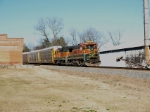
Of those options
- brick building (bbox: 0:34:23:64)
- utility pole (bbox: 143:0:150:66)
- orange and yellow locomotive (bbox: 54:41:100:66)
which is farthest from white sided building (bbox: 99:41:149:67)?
brick building (bbox: 0:34:23:64)

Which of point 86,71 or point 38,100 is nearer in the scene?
point 38,100

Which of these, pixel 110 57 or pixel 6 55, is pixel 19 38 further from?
pixel 110 57

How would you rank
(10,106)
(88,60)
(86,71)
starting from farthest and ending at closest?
(88,60)
(86,71)
(10,106)

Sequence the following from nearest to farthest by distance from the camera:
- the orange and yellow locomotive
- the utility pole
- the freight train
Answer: the utility pole
the orange and yellow locomotive
the freight train

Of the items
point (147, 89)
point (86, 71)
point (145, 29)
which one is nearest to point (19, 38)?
point (86, 71)

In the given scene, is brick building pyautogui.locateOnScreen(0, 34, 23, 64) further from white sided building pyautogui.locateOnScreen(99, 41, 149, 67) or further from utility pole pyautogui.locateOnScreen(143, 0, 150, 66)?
utility pole pyautogui.locateOnScreen(143, 0, 150, 66)

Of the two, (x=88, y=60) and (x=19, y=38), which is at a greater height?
(x=19, y=38)

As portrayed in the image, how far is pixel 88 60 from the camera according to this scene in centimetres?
3206

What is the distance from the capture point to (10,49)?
5522cm

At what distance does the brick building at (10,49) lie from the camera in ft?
179

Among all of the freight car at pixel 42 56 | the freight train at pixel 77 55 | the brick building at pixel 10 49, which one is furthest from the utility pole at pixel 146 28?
the brick building at pixel 10 49

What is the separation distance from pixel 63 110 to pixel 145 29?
1679 centimetres

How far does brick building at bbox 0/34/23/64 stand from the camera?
2147 inches

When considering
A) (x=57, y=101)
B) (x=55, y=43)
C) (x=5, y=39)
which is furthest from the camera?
(x=55, y=43)
